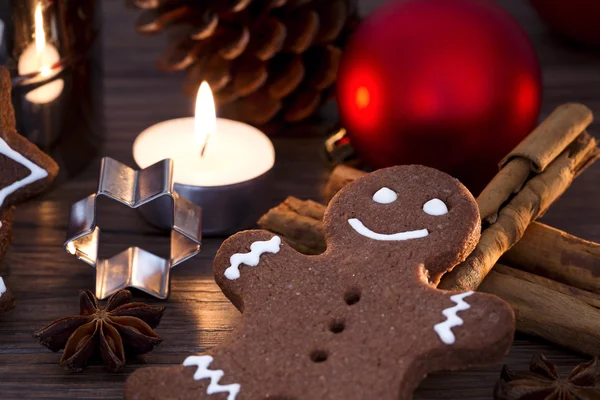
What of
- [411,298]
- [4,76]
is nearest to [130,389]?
[411,298]

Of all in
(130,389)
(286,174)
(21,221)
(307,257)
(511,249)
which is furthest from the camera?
(286,174)

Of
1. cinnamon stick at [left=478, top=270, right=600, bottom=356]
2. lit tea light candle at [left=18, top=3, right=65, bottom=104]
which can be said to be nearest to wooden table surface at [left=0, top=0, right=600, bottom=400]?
cinnamon stick at [left=478, top=270, right=600, bottom=356]

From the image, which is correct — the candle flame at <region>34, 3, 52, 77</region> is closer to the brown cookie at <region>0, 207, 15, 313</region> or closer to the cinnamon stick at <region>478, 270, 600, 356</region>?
the brown cookie at <region>0, 207, 15, 313</region>

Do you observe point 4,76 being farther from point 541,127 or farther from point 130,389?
point 541,127

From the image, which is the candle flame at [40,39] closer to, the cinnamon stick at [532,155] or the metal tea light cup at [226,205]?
the metal tea light cup at [226,205]

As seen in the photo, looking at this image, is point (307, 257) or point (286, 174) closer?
point (307, 257)

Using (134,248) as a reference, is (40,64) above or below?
above

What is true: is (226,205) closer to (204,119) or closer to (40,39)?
(204,119)

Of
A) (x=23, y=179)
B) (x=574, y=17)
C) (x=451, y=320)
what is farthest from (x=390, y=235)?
(x=574, y=17)
